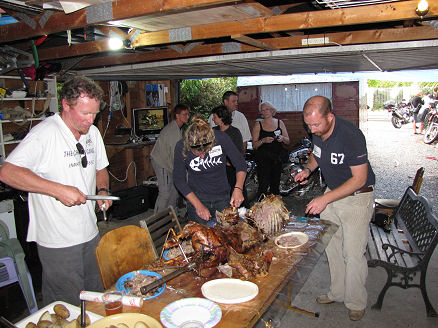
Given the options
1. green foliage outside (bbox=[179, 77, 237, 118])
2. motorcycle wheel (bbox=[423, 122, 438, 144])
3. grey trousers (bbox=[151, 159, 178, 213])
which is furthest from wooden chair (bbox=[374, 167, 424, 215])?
motorcycle wheel (bbox=[423, 122, 438, 144])

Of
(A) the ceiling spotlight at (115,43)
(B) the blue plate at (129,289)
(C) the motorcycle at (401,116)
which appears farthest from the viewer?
(C) the motorcycle at (401,116)

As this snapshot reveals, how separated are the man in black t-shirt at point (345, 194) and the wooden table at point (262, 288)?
57cm

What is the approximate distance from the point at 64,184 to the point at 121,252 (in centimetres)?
70

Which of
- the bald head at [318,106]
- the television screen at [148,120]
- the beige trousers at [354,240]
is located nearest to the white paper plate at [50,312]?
the bald head at [318,106]

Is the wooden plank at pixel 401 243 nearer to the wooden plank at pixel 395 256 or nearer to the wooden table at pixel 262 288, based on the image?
the wooden plank at pixel 395 256

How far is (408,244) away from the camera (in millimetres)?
4551

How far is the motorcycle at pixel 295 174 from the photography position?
8.38 metres

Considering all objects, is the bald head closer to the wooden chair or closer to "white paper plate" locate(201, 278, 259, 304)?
"white paper plate" locate(201, 278, 259, 304)

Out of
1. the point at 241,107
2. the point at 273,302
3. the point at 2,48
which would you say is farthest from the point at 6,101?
the point at 241,107

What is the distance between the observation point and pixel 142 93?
9.55 m

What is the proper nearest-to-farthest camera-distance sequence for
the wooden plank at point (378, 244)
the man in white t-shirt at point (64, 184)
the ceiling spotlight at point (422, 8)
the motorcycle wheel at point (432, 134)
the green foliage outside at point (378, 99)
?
the man in white t-shirt at point (64, 184) → the ceiling spotlight at point (422, 8) → the wooden plank at point (378, 244) → the motorcycle wheel at point (432, 134) → the green foliage outside at point (378, 99)

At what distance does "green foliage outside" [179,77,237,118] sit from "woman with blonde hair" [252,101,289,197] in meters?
7.86

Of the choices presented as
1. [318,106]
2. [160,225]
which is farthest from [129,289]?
[318,106]

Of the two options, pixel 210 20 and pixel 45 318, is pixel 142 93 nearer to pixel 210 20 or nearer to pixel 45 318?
pixel 210 20
